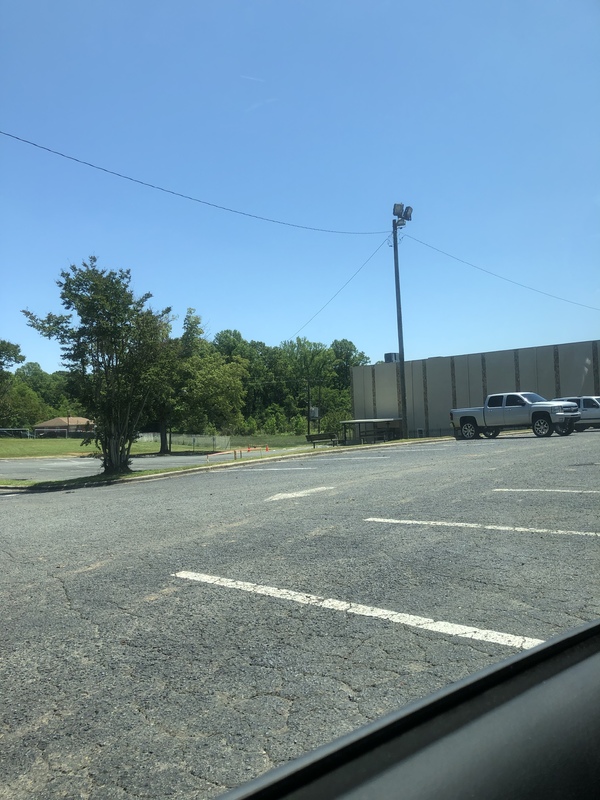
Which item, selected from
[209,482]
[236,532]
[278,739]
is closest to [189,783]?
[278,739]

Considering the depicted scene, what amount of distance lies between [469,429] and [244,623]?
2640cm

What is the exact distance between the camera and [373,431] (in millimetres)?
43188

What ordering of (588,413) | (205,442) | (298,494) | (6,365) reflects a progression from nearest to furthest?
1. (298,494)
2. (588,413)
3. (205,442)
4. (6,365)

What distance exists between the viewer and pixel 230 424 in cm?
6425

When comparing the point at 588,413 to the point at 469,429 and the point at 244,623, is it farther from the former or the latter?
the point at 244,623

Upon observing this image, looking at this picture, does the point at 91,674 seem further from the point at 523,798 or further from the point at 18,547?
the point at 18,547

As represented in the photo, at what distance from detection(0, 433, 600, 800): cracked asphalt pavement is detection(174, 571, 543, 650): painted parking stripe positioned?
4cm

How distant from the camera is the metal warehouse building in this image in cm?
4531

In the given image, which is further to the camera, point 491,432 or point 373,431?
point 373,431

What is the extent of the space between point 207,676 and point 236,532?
14.6ft

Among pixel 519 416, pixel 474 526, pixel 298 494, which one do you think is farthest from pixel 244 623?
pixel 519 416

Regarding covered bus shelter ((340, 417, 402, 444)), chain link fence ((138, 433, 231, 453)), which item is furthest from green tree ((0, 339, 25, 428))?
covered bus shelter ((340, 417, 402, 444))

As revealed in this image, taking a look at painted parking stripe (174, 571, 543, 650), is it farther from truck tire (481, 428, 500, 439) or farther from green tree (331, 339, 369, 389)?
green tree (331, 339, 369, 389)

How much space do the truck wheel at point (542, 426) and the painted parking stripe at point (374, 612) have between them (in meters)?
23.6
